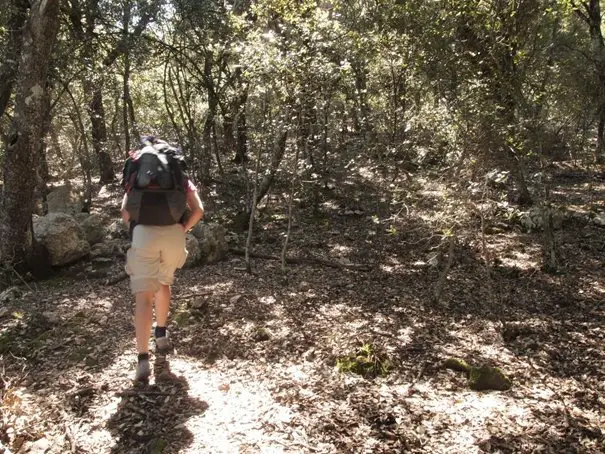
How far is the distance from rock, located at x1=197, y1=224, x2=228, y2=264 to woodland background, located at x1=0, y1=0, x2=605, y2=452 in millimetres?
225

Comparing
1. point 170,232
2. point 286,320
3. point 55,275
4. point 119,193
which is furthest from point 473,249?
point 119,193

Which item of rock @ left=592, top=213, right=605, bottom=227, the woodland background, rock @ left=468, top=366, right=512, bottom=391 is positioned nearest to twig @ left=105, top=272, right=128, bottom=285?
the woodland background

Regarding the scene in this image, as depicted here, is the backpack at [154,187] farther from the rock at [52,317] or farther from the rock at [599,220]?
the rock at [599,220]

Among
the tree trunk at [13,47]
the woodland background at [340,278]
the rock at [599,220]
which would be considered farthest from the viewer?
the rock at [599,220]

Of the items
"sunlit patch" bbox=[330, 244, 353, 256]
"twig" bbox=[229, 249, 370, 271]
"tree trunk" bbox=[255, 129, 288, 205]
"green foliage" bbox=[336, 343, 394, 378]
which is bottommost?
"green foliage" bbox=[336, 343, 394, 378]

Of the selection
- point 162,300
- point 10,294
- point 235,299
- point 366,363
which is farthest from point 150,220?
point 10,294

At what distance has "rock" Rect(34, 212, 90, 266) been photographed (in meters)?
7.15

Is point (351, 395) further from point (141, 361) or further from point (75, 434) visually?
point (75, 434)

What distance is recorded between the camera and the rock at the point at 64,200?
12.9m

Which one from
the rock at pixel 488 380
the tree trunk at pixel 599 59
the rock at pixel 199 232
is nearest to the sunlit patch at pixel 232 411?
the rock at pixel 488 380

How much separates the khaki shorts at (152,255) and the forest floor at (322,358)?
0.83 meters

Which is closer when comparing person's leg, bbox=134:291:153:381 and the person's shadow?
the person's shadow

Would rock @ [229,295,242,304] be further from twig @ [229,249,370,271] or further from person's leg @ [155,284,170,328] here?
twig @ [229,249,370,271]

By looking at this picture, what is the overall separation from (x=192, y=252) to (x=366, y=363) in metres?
4.26
